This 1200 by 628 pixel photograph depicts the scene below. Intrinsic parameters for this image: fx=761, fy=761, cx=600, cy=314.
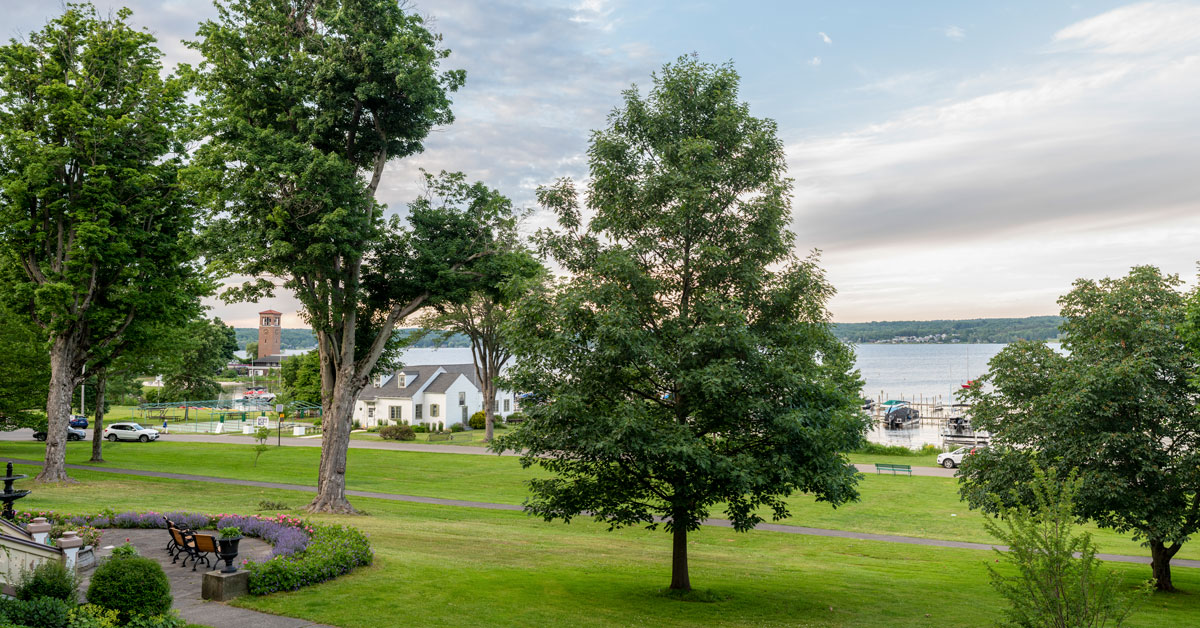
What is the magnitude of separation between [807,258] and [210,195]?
20536 mm

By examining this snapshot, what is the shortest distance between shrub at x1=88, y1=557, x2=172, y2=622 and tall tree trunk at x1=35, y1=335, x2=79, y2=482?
26396mm

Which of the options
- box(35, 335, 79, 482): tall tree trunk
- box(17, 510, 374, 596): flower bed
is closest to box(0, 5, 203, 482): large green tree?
box(35, 335, 79, 482): tall tree trunk

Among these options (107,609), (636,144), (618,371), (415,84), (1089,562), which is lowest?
(107,609)

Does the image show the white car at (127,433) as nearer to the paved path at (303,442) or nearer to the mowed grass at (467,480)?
the paved path at (303,442)

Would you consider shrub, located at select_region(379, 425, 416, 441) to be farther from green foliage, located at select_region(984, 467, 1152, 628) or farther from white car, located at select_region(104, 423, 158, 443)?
green foliage, located at select_region(984, 467, 1152, 628)

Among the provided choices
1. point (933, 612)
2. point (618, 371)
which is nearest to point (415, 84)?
point (618, 371)

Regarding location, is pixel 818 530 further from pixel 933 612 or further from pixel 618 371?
pixel 618 371

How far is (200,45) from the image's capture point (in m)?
26.4

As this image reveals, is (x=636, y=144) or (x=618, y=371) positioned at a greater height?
(x=636, y=144)

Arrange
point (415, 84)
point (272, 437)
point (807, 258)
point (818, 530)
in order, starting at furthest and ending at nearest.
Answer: point (272, 437) → point (818, 530) → point (415, 84) → point (807, 258)

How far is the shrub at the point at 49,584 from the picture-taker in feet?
32.8

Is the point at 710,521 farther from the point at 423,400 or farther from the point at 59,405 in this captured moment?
the point at 423,400

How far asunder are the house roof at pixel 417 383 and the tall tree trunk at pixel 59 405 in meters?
41.5

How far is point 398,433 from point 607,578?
163 feet
